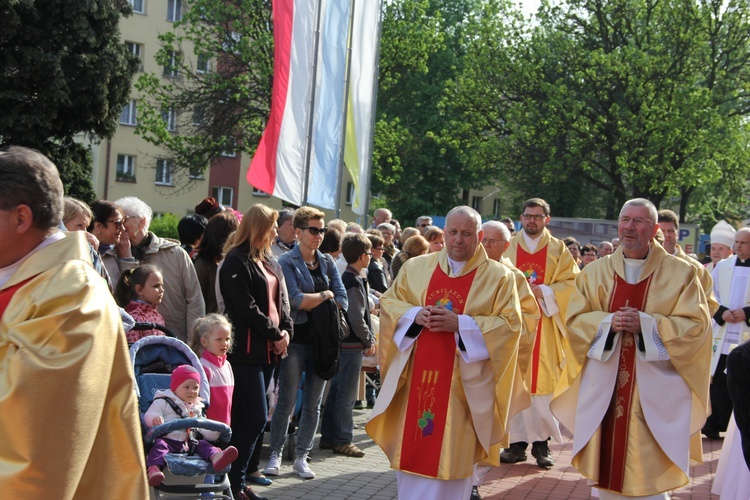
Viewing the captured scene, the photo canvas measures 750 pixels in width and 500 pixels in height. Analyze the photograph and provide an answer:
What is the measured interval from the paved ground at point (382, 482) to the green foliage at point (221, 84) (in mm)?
25485

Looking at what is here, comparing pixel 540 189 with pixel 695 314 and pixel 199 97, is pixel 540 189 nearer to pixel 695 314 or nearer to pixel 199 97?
pixel 199 97

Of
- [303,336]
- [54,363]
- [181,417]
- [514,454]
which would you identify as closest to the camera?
[54,363]

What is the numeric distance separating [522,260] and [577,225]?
19395mm

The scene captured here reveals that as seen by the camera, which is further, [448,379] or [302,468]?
[302,468]

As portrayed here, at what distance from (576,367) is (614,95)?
1153 inches

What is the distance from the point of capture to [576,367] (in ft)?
23.1

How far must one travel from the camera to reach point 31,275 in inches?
108

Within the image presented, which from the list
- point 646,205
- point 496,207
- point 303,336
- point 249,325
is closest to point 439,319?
point 249,325

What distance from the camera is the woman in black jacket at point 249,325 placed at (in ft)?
22.1

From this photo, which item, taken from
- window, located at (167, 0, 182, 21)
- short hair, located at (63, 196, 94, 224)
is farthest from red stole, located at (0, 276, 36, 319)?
→ window, located at (167, 0, 182, 21)

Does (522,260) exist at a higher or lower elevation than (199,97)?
lower

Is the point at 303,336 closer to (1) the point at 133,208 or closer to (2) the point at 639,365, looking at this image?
(1) the point at 133,208

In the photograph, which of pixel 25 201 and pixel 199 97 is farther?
pixel 199 97

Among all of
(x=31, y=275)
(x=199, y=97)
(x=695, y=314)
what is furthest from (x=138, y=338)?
(x=199, y=97)
